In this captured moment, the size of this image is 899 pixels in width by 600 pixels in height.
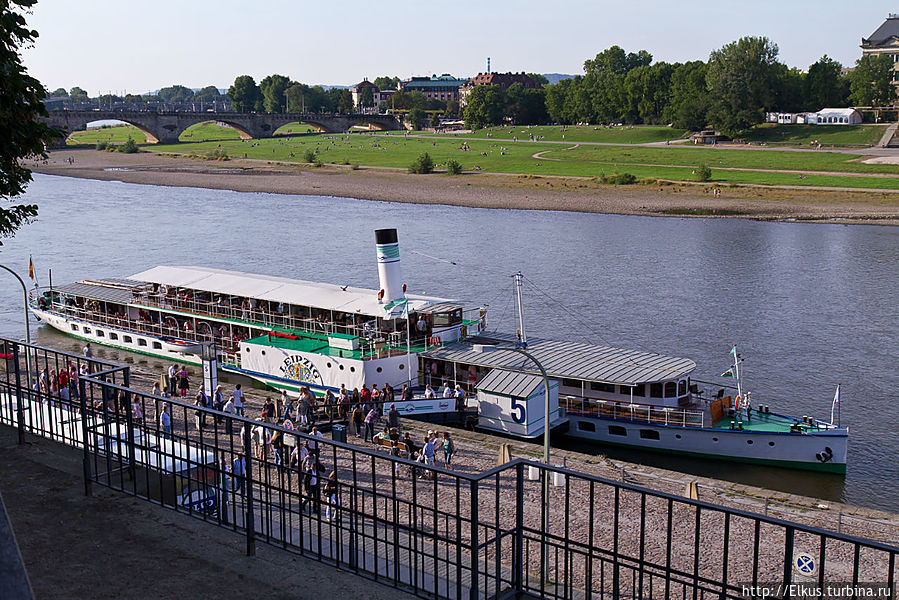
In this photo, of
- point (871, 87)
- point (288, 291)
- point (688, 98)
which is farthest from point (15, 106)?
point (871, 87)

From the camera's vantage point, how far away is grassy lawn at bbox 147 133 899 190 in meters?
91.8

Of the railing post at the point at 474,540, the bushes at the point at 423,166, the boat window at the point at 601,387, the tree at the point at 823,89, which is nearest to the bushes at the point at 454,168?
the bushes at the point at 423,166

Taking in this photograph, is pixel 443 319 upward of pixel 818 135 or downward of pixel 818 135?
downward

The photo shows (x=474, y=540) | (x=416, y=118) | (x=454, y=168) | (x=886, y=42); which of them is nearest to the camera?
(x=474, y=540)

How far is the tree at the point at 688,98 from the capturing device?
125875mm

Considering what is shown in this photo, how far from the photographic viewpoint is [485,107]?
567 ft

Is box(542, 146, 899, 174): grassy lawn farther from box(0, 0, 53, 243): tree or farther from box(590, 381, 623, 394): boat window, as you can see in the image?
box(0, 0, 53, 243): tree

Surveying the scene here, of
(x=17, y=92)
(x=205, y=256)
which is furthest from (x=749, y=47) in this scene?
(x=17, y=92)

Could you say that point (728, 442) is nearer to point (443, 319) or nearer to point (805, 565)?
point (443, 319)

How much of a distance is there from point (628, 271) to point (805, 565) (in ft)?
133

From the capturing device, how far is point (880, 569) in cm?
1734

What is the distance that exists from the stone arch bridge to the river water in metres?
58.8

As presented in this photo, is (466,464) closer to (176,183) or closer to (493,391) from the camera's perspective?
(493,391)

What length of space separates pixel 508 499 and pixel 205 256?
47.6m
